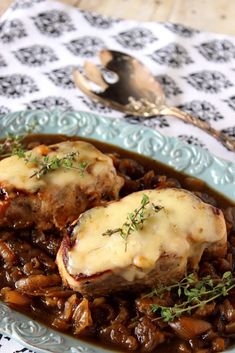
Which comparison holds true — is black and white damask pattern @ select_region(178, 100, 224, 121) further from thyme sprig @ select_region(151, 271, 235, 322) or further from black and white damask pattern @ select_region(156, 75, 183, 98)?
thyme sprig @ select_region(151, 271, 235, 322)

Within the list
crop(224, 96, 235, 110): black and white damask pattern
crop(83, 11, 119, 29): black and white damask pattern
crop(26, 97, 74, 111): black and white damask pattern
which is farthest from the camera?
crop(83, 11, 119, 29): black and white damask pattern

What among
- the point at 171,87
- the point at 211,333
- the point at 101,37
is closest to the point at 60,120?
the point at 171,87

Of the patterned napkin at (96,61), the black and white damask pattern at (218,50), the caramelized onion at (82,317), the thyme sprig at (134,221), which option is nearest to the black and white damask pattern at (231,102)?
the patterned napkin at (96,61)

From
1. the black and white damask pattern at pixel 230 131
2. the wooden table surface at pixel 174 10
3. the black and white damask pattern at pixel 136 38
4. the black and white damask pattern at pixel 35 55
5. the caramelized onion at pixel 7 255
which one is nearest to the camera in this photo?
the caramelized onion at pixel 7 255

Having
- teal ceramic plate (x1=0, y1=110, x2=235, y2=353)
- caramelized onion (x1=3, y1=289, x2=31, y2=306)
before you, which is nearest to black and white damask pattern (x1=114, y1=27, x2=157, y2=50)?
teal ceramic plate (x1=0, y1=110, x2=235, y2=353)

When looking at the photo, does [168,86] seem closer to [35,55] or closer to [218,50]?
[218,50]

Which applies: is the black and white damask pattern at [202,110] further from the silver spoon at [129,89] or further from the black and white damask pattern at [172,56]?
the black and white damask pattern at [172,56]
